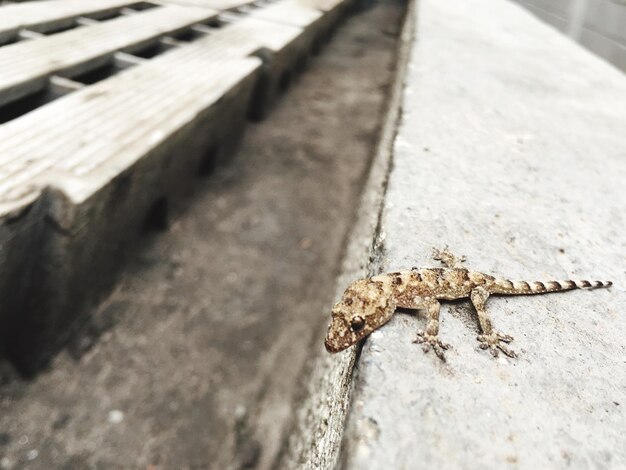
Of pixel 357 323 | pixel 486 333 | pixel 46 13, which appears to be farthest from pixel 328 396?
pixel 46 13

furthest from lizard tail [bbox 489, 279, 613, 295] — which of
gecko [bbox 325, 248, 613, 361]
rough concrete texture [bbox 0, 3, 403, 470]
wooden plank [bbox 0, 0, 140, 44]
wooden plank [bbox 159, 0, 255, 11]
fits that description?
wooden plank [bbox 159, 0, 255, 11]

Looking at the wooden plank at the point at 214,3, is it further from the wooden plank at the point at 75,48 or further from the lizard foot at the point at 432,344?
the lizard foot at the point at 432,344

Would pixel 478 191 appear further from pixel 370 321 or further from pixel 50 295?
pixel 50 295

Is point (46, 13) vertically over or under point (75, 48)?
over

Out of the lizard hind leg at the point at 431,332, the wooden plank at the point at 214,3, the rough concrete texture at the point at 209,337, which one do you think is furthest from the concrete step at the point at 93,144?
the lizard hind leg at the point at 431,332

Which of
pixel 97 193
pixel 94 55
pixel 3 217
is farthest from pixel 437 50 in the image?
pixel 3 217

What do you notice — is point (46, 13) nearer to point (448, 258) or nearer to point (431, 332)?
point (448, 258)
